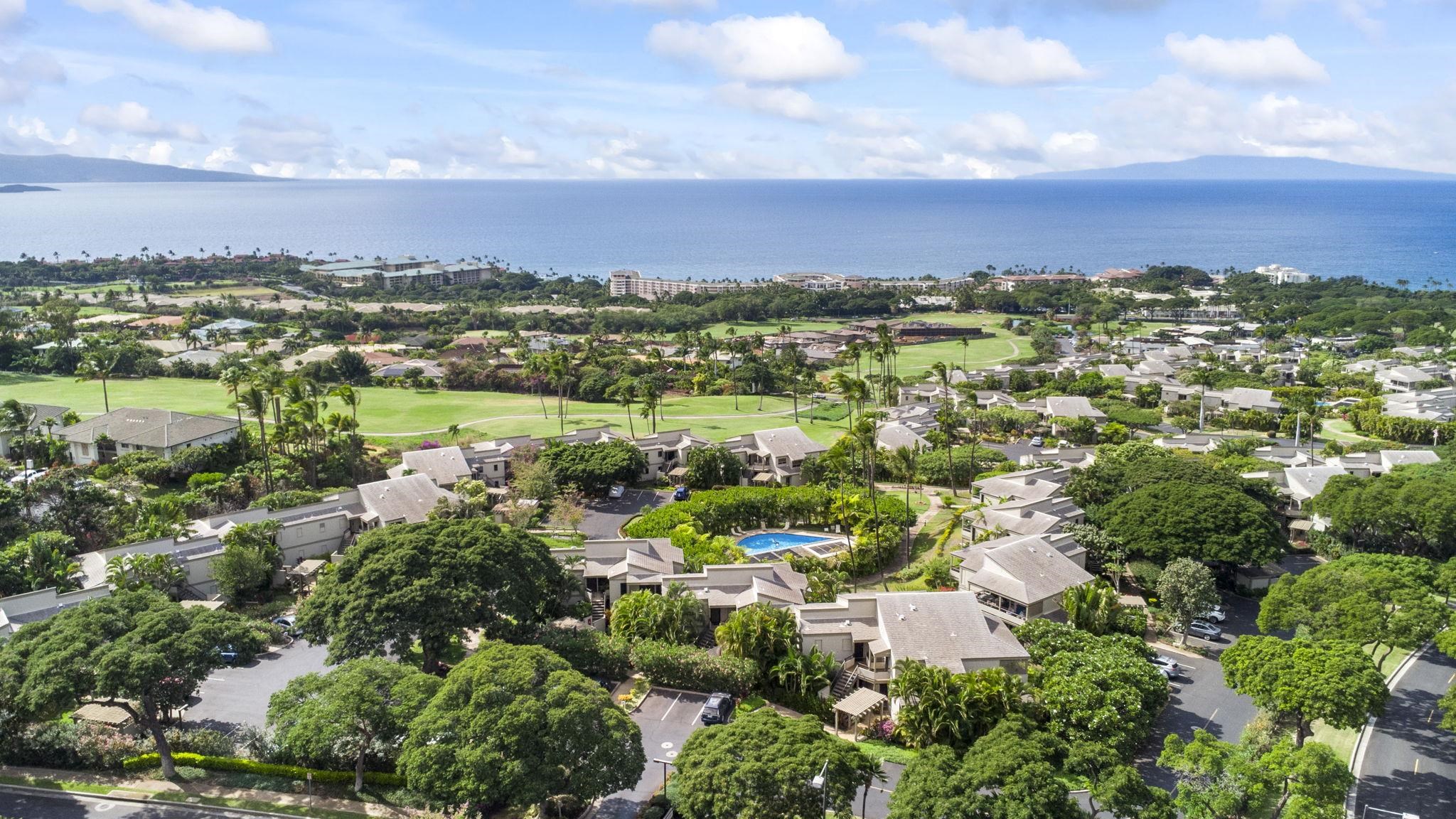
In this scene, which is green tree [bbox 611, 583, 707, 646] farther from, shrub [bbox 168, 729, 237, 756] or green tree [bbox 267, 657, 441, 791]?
shrub [bbox 168, 729, 237, 756]

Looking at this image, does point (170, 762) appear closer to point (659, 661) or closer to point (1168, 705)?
point (659, 661)

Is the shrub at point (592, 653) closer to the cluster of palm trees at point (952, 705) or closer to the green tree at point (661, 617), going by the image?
the green tree at point (661, 617)

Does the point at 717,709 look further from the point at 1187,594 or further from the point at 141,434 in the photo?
the point at 141,434

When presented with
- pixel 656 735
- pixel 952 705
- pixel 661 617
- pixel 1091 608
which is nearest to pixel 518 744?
pixel 656 735

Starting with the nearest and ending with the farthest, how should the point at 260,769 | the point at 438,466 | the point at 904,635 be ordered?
the point at 260,769 < the point at 904,635 < the point at 438,466

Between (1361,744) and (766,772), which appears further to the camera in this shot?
(1361,744)

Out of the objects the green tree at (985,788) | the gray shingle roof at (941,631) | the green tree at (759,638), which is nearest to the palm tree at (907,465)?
the gray shingle roof at (941,631)

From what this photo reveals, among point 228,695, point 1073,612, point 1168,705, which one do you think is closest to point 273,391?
point 228,695
